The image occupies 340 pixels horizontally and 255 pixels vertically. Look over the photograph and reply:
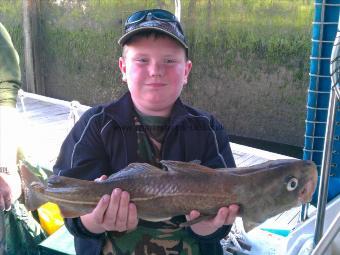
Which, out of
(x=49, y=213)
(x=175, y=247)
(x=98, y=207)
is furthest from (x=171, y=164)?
A: (x=49, y=213)

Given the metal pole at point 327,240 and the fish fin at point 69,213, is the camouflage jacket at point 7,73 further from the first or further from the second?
the metal pole at point 327,240

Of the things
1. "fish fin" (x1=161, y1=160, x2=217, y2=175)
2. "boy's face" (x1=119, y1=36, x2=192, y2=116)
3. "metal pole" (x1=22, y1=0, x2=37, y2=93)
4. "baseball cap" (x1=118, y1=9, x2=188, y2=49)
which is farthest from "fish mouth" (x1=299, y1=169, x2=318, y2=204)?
"metal pole" (x1=22, y1=0, x2=37, y2=93)

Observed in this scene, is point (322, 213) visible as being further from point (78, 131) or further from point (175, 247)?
point (78, 131)

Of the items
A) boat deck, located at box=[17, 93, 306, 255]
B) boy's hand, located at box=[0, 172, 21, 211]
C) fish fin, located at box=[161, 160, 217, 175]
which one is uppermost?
fish fin, located at box=[161, 160, 217, 175]

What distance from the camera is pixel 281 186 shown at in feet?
6.03

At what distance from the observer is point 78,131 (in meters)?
2.33

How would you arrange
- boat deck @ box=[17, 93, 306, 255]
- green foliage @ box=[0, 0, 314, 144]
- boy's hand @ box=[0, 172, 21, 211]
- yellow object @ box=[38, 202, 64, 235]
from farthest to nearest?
green foliage @ box=[0, 0, 314, 144]
boat deck @ box=[17, 93, 306, 255]
yellow object @ box=[38, 202, 64, 235]
boy's hand @ box=[0, 172, 21, 211]

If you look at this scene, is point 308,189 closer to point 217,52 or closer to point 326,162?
point 326,162

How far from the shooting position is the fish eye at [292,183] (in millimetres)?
1822

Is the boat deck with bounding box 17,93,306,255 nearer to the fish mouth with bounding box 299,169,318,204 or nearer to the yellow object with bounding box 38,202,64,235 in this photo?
the yellow object with bounding box 38,202,64,235

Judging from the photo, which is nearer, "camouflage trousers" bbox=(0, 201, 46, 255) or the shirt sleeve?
the shirt sleeve

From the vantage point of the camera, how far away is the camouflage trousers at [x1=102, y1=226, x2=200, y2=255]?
2297mm

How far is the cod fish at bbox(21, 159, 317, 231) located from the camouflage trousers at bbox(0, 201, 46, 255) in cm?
138

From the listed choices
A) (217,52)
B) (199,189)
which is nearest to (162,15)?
(199,189)
